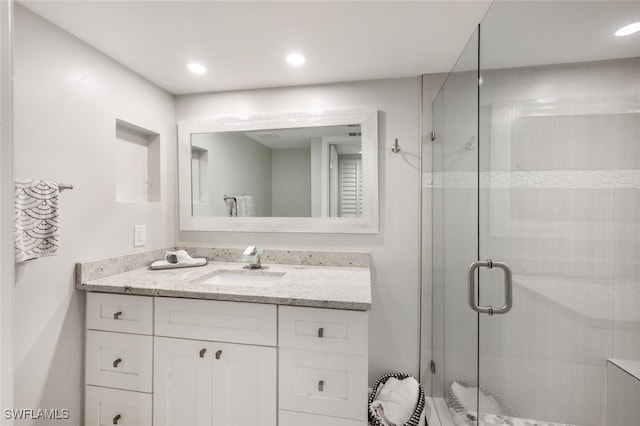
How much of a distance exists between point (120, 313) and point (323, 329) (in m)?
0.99

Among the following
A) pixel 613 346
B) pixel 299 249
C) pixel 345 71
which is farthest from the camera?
pixel 299 249

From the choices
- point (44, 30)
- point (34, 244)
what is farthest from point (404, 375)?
point (44, 30)

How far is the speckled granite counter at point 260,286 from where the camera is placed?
1.26 meters

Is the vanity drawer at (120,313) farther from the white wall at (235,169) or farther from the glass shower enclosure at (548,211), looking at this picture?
the glass shower enclosure at (548,211)

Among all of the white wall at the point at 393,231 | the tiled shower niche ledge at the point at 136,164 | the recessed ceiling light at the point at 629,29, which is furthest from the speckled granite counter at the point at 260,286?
the recessed ceiling light at the point at 629,29

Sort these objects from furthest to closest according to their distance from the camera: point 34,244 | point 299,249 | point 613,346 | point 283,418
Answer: point 299,249 → point 283,418 → point 34,244 → point 613,346

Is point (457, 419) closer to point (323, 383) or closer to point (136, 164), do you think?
point (323, 383)

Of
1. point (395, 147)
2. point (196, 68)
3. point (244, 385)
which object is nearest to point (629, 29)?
point (395, 147)

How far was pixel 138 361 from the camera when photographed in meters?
1.37

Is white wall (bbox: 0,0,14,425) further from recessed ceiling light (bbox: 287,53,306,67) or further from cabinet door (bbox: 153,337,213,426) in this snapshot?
recessed ceiling light (bbox: 287,53,306,67)

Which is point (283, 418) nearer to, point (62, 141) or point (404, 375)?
point (404, 375)

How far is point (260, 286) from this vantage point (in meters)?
1.50

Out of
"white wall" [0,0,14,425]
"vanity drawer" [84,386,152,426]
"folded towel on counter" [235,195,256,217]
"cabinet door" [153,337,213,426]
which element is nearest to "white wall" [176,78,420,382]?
"folded towel on counter" [235,195,256,217]

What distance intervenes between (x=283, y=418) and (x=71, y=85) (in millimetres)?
1813
